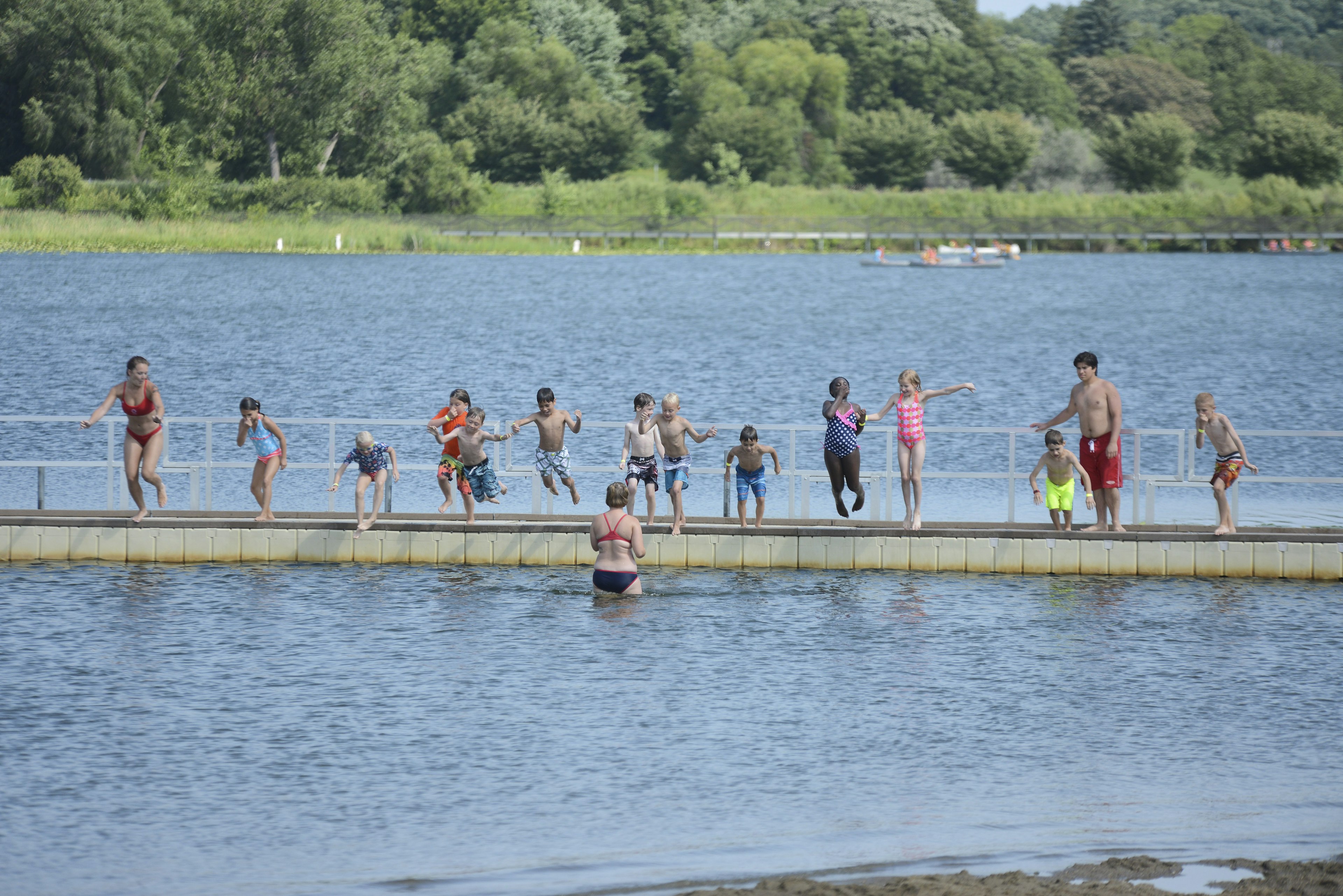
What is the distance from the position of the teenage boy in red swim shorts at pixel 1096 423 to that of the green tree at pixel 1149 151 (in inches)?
3834

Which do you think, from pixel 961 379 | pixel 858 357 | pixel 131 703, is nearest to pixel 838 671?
pixel 131 703

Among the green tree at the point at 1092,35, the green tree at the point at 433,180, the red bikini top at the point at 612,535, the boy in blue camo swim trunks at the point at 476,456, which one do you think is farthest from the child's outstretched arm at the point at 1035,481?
the green tree at the point at 1092,35

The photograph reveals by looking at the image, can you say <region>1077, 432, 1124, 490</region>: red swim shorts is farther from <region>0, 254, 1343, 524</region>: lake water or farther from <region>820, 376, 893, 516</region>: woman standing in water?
<region>0, 254, 1343, 524</region>: lake water

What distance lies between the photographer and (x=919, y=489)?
17.9 m

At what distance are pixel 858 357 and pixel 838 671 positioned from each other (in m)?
45.0

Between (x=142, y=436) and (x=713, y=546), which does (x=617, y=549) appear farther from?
(x=142, y=436)

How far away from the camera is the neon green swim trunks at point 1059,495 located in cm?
1786

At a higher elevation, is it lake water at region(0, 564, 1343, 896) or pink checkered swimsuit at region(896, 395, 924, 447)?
pink checkered swimsuit at region(896, 395, 924, 447)

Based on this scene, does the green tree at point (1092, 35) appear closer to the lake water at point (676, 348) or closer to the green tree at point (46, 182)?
the lake water at point (676, 348)

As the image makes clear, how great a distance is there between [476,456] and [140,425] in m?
3.57

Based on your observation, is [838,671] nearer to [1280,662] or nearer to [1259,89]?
[1280,662]

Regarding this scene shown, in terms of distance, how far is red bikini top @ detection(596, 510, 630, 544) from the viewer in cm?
1662

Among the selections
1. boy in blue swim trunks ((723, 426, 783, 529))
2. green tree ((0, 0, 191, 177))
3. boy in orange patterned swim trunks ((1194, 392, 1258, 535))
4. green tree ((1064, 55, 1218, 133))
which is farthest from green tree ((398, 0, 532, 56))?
boy in orange patterned swim trunks ((1194, 392, 1258, 535))

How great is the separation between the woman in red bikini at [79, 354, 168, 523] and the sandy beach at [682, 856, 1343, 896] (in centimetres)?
1048
